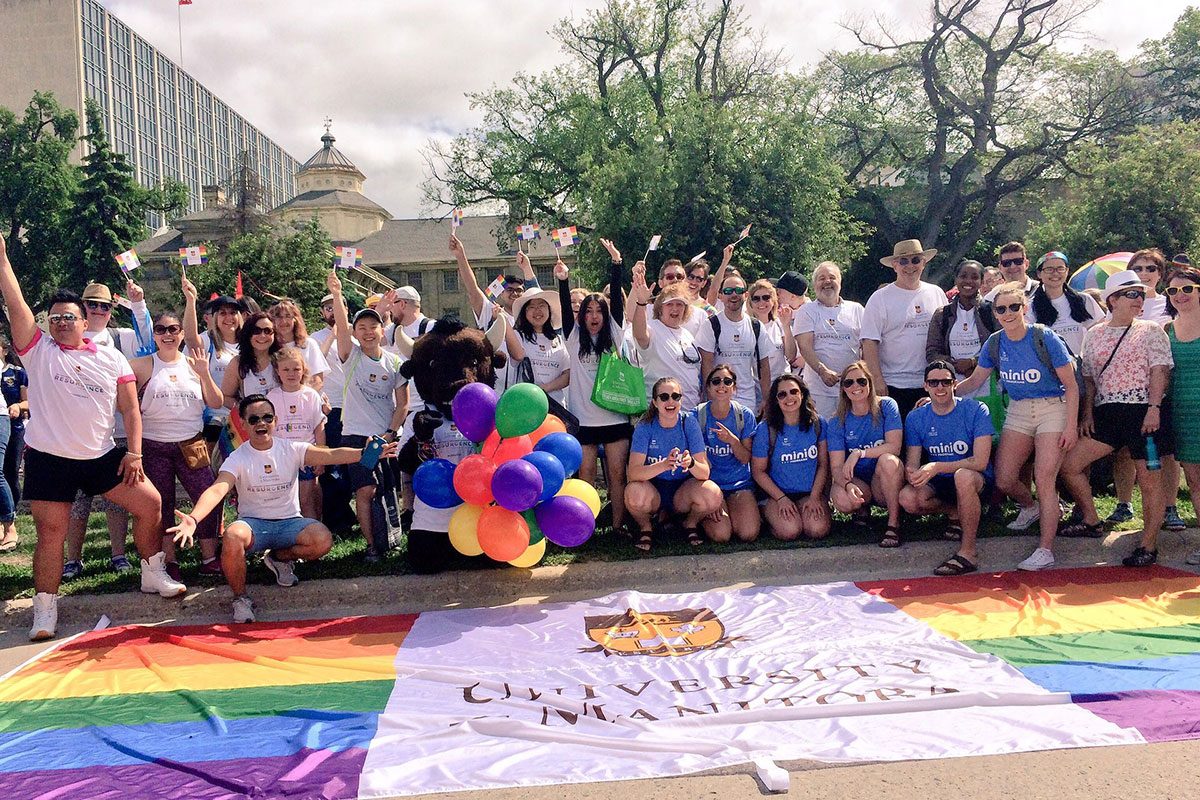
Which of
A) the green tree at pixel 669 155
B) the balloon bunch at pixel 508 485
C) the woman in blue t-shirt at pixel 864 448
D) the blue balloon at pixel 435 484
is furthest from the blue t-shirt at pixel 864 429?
the green tree at pixel 669 155

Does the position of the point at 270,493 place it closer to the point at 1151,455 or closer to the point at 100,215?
the point at 1151,455

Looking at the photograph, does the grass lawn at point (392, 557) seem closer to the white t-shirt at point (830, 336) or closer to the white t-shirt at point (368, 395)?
the white t-shirt at point (368, 395)

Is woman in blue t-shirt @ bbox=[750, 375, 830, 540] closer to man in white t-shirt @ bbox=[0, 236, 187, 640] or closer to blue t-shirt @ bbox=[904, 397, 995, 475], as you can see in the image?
blue t-shirt @ bbox=[904, 397, 995, 475]

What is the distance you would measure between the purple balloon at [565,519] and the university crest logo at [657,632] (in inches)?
20.6

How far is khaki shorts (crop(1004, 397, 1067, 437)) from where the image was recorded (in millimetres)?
6070

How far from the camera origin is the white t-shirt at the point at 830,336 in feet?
24.1

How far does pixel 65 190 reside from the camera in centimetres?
3828

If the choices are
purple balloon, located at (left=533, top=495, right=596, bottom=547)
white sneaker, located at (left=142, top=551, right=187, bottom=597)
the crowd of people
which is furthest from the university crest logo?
white sneaker, located at (left=142, top=551, right=187, bottom=597)

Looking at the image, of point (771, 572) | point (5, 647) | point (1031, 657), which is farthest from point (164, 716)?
point (1031, 657)

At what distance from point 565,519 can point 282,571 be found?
6.59ft

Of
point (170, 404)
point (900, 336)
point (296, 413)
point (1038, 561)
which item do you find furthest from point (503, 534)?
point (900, 336)

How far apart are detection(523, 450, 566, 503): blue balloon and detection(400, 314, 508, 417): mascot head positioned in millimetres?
754

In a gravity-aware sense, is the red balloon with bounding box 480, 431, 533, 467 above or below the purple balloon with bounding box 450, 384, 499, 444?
below

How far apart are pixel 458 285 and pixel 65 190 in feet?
96.3
